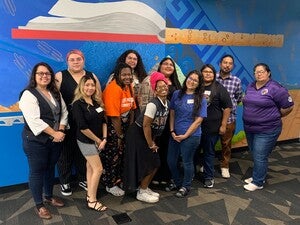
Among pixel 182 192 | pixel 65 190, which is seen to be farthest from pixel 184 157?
pixel 65 190

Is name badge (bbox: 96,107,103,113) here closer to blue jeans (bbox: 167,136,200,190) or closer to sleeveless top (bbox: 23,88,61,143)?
sleeveless top (bbox: 23,88,61,143)

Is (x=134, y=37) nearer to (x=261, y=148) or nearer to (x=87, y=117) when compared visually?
(x=87, y=117)

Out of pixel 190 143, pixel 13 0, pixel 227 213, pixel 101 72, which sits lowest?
pixel 227 213

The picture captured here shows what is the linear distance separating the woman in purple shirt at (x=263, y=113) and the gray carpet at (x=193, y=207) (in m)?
0.27

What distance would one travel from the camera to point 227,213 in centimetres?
291

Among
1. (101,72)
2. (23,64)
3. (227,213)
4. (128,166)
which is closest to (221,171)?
(227,213)

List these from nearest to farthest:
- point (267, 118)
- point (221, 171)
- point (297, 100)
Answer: point (267, 118) → point (221, 171) → point (297, 100)

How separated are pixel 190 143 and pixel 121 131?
0.73 m

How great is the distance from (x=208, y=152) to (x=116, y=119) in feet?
3.91

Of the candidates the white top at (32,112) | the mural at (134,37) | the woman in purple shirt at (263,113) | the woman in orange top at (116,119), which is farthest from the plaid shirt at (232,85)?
the white top at (32,112)

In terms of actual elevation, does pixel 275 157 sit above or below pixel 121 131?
below

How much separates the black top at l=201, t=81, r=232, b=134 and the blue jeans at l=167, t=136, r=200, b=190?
1.17 feet

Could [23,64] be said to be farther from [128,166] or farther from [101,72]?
[128,166]

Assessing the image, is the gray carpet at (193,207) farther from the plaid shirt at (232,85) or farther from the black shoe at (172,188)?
the plaid shirt at (232,85)
